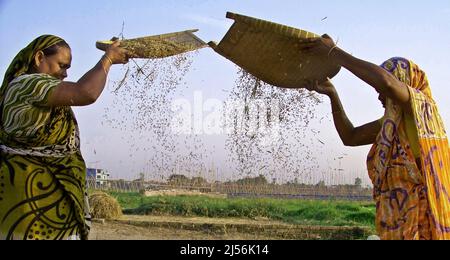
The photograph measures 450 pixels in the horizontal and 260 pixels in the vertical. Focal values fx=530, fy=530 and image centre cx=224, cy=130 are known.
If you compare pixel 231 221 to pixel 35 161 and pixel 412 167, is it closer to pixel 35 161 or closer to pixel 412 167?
pixel 412 167

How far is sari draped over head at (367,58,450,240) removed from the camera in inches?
113

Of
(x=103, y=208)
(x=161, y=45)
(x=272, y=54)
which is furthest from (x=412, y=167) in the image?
(x=103, y=208)

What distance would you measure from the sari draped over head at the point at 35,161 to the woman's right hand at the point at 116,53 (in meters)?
0.33

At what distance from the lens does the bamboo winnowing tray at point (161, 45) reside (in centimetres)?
321

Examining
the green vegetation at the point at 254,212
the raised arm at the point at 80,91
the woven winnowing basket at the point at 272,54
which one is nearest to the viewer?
the raised arm at the point at 80,91

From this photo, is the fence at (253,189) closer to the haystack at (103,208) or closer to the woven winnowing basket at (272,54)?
the haystack at (103,208)

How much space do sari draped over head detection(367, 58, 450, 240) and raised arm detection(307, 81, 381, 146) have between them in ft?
2.17

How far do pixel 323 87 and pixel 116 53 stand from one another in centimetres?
155

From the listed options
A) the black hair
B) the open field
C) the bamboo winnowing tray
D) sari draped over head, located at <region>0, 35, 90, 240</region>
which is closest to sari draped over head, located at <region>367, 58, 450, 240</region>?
the bamboo winnowing tray

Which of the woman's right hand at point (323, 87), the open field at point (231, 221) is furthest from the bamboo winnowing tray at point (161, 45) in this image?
the open field at point (231, 221)

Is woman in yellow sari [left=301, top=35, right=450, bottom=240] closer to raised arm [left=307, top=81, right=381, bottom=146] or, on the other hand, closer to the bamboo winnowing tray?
raised arm [left=307, top=81, right=381, bottom=146]
